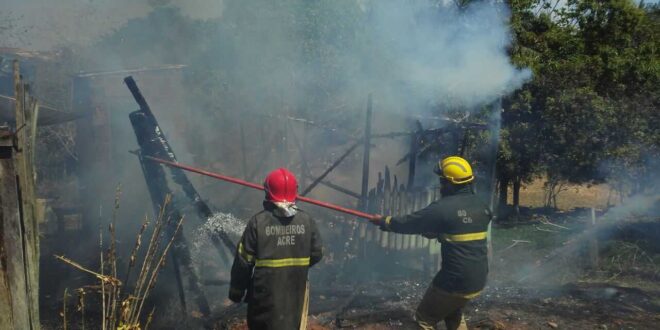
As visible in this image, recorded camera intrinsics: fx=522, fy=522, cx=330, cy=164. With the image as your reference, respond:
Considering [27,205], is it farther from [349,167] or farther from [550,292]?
[349,167]

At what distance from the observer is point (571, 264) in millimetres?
8578

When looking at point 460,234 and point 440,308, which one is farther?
point 440,308

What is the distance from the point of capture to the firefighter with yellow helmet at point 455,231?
4.35m

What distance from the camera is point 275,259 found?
353 cm

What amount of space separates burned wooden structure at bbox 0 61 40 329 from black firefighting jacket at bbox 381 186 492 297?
2.84 m

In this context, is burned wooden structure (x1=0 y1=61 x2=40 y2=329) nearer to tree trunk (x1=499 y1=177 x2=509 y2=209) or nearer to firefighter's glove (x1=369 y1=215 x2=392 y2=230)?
firefighter's glove (x1=369 y1=215 x2=392 y2=230)

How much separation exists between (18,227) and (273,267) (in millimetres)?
1587

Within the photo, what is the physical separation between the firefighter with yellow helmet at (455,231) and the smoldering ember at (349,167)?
18mm

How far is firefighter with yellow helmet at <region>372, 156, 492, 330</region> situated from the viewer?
4.35 metres

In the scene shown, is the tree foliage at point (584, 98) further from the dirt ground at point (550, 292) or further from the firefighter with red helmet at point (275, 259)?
the firefighter with red helmet at point (275, 259)

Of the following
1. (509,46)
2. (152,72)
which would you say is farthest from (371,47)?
(152,72)

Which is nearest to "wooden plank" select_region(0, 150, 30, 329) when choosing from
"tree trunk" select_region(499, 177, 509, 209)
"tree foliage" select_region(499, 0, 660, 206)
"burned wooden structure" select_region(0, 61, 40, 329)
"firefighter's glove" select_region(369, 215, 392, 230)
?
"burned wooden structure" select_region(0, 61, 40, 329)

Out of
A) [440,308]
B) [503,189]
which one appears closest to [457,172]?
[440,308]

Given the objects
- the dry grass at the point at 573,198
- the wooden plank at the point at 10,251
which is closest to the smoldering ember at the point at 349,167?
the wooden plank at the point at 10,251
